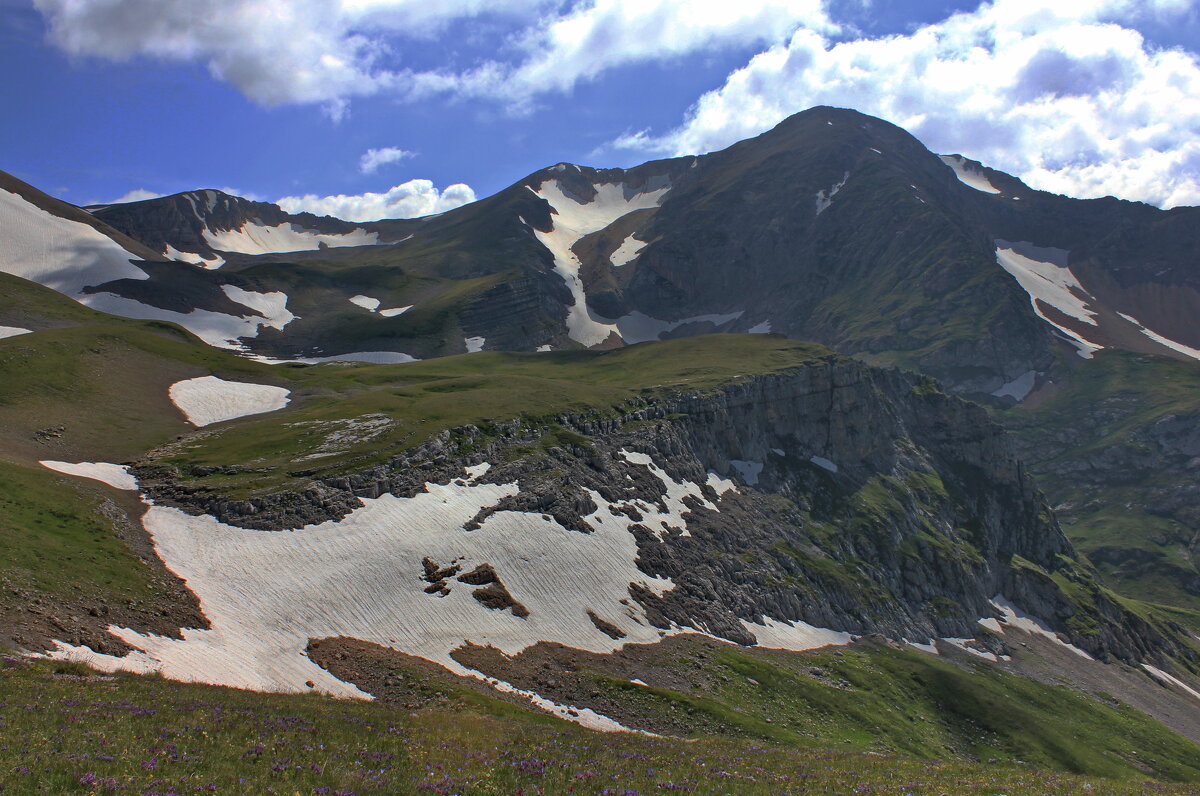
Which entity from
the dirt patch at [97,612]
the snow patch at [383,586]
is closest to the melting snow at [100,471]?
the snow patch at [383,586]

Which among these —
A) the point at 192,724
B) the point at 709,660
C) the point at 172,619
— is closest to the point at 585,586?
the point at 709,660

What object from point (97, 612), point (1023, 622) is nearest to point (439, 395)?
point (97, 612)

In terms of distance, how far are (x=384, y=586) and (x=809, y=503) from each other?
3408 inches

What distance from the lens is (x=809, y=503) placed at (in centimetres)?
12988

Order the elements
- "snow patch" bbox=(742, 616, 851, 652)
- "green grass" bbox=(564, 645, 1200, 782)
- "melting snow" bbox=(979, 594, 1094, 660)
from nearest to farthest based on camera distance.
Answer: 1. "green grass" bbox=(564, 645, 1200, 782)
2. "snow patch" bbox=(742, 616, 851, 652)
3. "melting snow" bbox=(979, 594, 1094, 660)

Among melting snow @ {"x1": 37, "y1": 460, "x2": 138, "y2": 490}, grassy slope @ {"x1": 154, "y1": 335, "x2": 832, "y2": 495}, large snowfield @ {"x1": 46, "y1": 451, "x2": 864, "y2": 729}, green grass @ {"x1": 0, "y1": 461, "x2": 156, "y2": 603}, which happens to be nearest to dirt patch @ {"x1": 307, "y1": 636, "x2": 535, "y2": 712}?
large snowfield @ {"x1": 46, "y1": 451, "x2": 864, "y2": 729}

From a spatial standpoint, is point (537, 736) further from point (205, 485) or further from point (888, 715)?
point (888, 715)

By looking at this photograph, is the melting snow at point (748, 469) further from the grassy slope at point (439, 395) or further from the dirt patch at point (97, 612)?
the dirt patch at point (97, 612)

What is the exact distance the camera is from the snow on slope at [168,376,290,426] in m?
105

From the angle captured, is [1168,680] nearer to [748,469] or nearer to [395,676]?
[748,469]

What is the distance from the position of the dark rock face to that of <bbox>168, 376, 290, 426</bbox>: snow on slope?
109 feet

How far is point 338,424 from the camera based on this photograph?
305 feet

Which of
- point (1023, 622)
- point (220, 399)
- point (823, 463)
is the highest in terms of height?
point (220, 399)

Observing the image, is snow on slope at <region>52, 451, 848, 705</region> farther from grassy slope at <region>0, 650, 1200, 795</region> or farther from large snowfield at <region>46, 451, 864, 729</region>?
grassy slope at <region>0, 650, 1200, 795</region>
